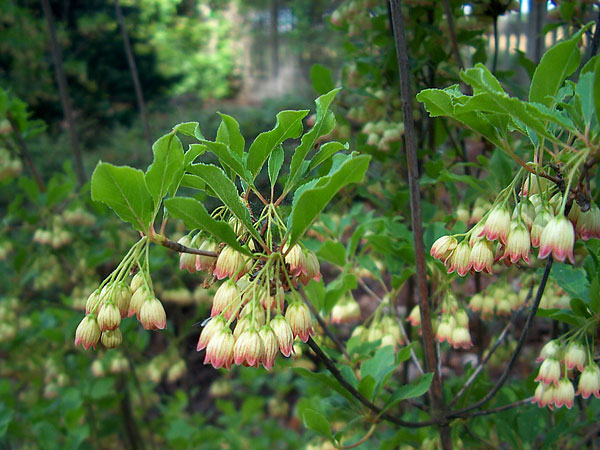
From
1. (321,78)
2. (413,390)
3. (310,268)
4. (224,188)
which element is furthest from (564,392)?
(321,78)

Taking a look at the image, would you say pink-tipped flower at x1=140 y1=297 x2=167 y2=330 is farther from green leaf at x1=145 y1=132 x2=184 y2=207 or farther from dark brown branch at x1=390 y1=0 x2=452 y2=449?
dark brown branch at x1=390 y1=0 x2=452 y2=449

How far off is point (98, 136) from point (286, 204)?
27.6 feet

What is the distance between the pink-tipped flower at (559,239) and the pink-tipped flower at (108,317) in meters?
0.72

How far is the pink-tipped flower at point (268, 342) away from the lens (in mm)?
819

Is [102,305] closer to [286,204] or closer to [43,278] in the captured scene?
[286,204]

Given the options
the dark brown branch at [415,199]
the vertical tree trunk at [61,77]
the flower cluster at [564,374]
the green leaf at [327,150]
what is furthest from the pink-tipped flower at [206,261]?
the vertical tree trunk at [61,77]

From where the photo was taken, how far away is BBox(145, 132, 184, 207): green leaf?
81 centimetres

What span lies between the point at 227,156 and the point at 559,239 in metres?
0.57

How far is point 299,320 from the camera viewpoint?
35.0 inches

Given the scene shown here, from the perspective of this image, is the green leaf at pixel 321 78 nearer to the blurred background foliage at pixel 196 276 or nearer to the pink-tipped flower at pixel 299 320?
the blurred background foliage at pixel 196 276

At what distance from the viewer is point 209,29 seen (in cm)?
1634

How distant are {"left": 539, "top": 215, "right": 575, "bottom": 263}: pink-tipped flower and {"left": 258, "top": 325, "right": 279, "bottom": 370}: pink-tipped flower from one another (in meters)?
0.45

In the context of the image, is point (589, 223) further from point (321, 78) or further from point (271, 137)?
point (321, 78)

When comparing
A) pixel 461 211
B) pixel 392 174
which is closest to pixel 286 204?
pixel 461 211
